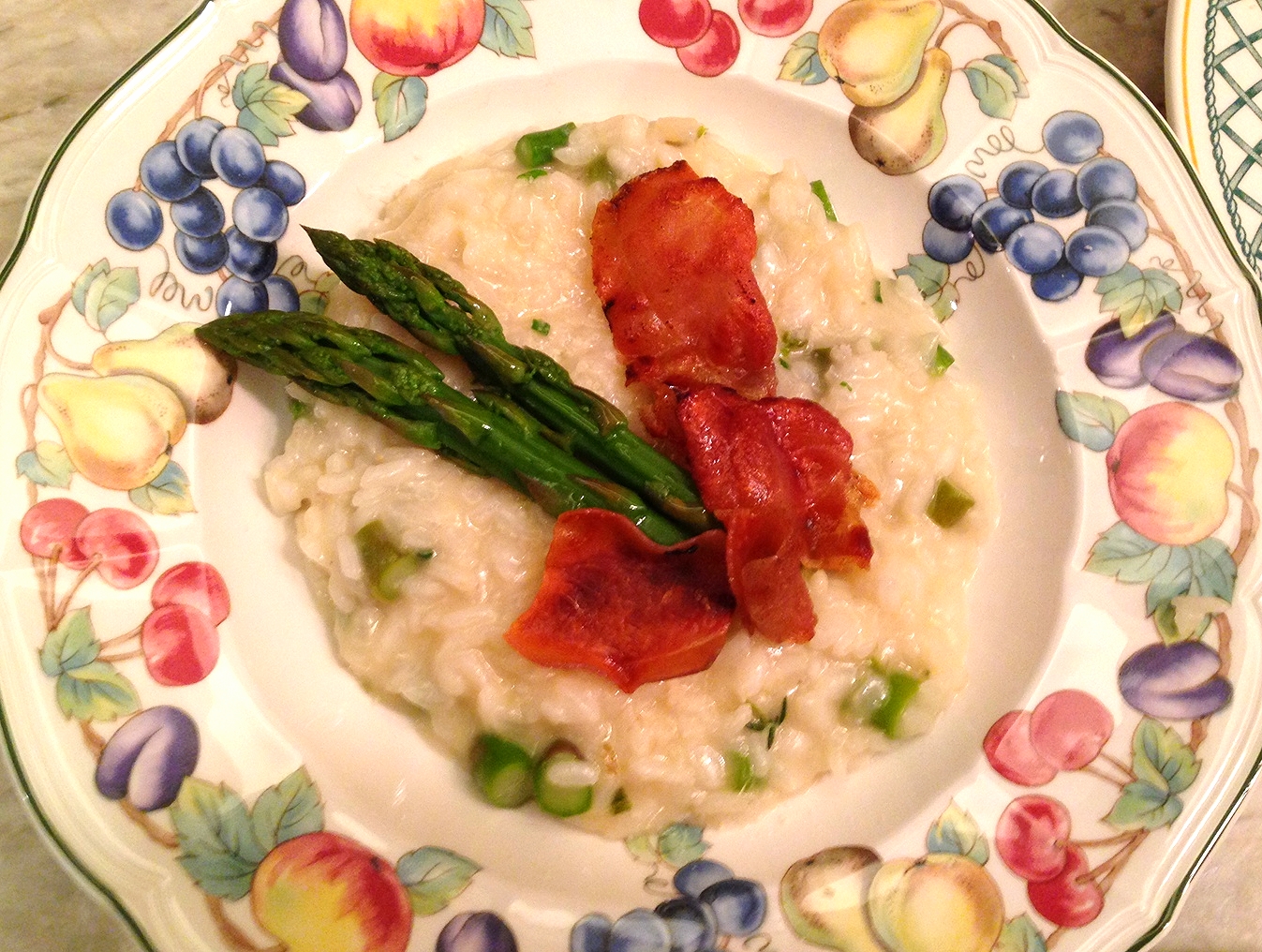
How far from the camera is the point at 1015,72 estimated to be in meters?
3.53

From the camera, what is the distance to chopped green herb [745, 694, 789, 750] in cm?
316

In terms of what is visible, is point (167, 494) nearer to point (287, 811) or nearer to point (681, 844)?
point (287, 811)

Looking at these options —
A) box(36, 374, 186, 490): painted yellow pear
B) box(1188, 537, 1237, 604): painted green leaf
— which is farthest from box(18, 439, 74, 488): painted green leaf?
box(1188, 537, 1237, 604): painted green leaf

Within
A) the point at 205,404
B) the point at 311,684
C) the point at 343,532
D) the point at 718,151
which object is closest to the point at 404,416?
the point at 343,532

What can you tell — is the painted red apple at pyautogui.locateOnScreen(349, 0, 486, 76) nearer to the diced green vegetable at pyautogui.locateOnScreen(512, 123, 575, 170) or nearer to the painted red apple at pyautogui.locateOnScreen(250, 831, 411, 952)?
the diced green vegetable at pyautogui.locateOnScreen(512, 123, 575, 170)

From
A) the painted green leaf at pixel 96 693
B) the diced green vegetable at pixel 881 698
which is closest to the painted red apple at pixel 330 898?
the painted green leaf at pixel 96 693

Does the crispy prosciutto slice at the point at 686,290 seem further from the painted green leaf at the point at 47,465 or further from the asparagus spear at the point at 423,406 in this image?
the painted green leaf at the point at 47,465

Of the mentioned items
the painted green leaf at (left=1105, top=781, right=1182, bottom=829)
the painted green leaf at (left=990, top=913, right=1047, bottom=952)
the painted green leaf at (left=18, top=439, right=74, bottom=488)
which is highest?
the painted green leaf at (left=1105, top=781, right=1182, bottom=829)

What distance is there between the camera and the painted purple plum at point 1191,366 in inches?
130

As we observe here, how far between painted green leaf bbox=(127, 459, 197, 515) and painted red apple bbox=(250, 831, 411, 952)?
1.21m

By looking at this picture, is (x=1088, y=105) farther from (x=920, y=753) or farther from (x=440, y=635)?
(x=440, y=635)

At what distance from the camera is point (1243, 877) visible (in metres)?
3.54

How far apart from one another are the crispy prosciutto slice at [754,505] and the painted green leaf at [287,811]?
1600 millimetres

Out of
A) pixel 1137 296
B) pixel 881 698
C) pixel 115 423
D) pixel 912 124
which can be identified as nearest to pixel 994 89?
pixel 912 124
